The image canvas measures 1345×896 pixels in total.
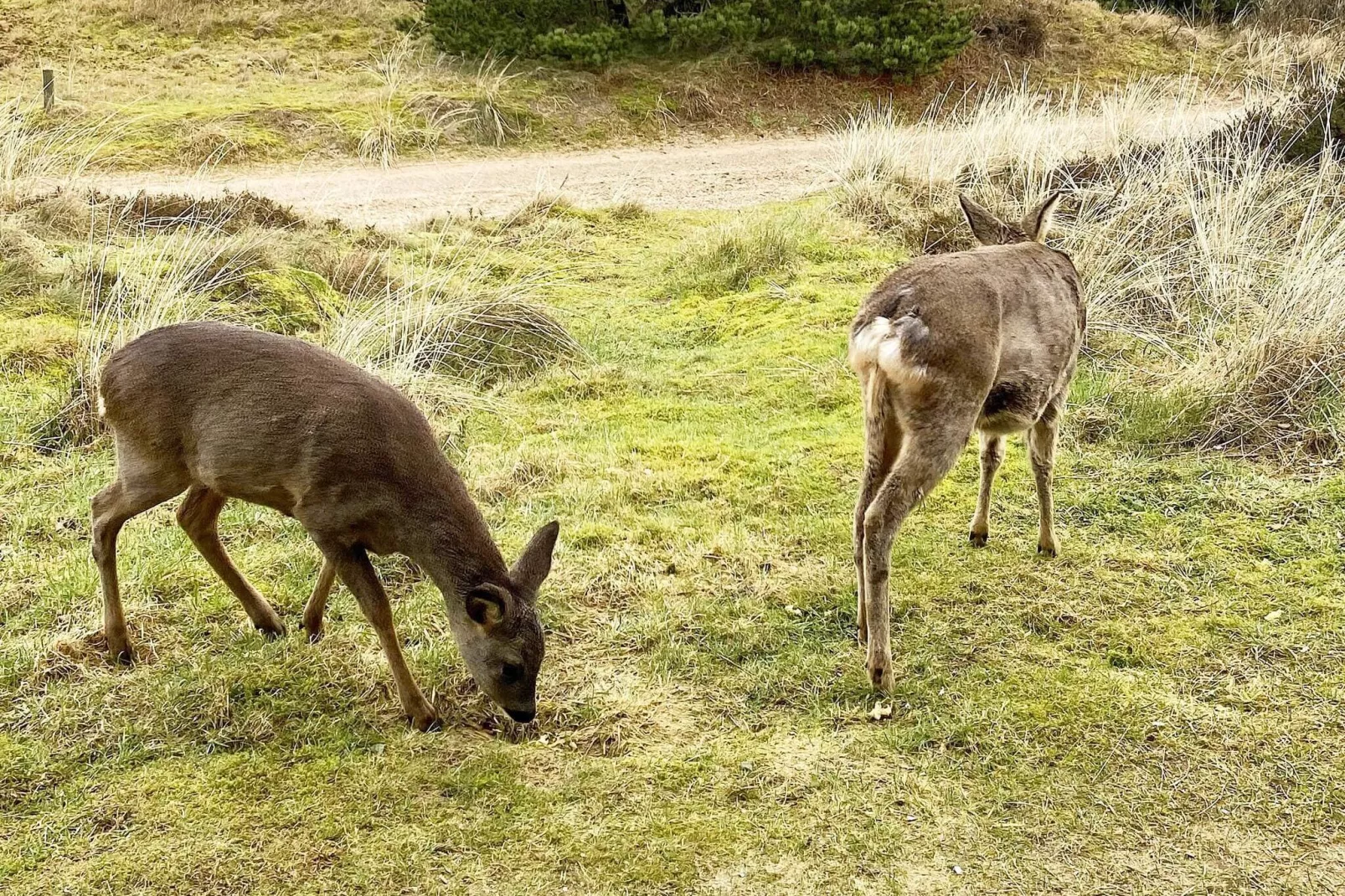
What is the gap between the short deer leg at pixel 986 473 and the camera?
17.7 feet

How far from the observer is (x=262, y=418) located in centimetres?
376

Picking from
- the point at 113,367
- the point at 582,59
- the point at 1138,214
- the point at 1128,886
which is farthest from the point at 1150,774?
the point at 582,59

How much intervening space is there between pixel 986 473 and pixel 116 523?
385 centimetres

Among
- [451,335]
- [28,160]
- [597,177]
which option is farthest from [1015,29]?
[28,160]

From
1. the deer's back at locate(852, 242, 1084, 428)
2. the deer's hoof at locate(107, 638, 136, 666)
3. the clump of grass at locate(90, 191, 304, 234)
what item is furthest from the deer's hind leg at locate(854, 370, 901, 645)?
the clump of grass at locate(90, 191, 304, 234)

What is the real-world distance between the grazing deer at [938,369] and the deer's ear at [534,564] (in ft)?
3.99

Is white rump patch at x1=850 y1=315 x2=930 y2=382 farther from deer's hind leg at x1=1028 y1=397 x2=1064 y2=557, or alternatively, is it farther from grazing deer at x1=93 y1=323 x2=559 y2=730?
grazing deer at x1=93 y1=323 x2=559 y2=730

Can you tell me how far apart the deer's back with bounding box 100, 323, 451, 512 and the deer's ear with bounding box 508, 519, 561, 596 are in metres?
0.42

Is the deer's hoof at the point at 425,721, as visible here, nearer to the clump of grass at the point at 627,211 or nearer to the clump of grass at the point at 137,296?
the clump of grass at the point at 137,296

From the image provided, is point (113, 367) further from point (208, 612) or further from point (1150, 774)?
point (1150, 774)

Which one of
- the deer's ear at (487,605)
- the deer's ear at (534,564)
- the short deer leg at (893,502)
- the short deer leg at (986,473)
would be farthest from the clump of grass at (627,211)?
the deer's ear at (487,605)

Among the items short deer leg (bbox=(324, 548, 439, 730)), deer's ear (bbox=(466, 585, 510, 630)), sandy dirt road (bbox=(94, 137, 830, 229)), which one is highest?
deer's ear (bbox=(466, 585, 510, 630))

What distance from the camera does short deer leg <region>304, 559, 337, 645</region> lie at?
431cm

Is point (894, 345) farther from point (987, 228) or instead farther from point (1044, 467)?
point (987, 228)
